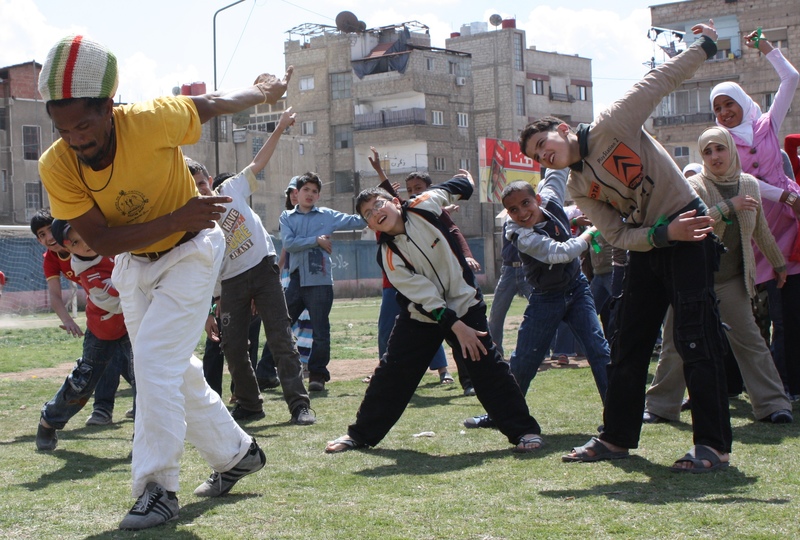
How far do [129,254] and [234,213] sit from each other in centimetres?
310

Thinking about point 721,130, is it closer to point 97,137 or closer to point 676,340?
point 676,340

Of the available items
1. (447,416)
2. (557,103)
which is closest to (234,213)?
(447,416)

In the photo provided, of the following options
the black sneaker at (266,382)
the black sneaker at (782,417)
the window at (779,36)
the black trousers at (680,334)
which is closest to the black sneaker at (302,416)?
→ the black sneaker at (266,382)

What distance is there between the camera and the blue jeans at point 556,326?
705 cm

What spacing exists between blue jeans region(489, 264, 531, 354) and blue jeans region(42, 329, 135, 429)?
4.38 m

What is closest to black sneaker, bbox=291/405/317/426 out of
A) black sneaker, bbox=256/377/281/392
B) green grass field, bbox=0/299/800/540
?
green grass field, bbox=0/299/800/540

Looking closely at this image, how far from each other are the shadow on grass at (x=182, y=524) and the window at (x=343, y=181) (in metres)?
72.7

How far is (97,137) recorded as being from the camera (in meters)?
4.38

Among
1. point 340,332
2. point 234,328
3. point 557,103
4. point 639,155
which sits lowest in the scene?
point 340,332

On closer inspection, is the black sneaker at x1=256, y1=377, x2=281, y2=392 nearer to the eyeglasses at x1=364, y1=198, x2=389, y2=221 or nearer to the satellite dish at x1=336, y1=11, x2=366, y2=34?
the eyeglasses at x1=364, y1=198, x2=389, y2=221

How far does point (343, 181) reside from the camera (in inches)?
3081

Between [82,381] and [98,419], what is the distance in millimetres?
1376

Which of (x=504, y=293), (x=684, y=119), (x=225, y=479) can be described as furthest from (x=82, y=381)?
(x=684, y=119)

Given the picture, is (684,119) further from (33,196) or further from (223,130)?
(33,196)
